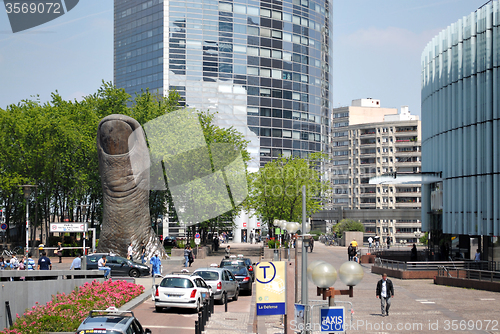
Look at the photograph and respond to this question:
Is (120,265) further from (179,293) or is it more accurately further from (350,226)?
(350,226)

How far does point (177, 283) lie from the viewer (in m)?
20.7

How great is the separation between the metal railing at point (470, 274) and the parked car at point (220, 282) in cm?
1373

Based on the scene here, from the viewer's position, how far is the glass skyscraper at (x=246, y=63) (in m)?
97.1

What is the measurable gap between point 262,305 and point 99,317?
4.21 meters

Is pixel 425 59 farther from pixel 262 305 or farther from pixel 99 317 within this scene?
pixel 99 317

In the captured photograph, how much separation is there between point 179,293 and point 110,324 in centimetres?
962

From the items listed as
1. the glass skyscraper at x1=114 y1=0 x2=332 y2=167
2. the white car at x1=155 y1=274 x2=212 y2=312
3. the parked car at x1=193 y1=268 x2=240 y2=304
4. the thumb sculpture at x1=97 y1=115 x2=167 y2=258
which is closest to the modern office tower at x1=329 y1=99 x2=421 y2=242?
the glass skyscraper at x1=114 y1=0 x2=332 y2=167

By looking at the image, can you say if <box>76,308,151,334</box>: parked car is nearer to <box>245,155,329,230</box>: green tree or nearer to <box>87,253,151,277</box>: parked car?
<box>87,253,151,277</box>: parked car

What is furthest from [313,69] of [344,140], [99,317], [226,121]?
[99,317]

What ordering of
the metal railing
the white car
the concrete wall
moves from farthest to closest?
the metal railing, the white car, the concrete wall

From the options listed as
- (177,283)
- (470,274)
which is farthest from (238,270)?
(470,274)

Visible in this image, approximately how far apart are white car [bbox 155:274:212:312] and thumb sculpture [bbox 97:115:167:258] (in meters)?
19.3

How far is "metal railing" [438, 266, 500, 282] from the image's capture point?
95.5 ft

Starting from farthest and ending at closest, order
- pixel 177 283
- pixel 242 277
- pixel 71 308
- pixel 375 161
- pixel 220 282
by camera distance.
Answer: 1. pixel 375 161
2. pixel 242 277
3. pixel 220 282
4. pixel 177 283
5. pixel 71 308
